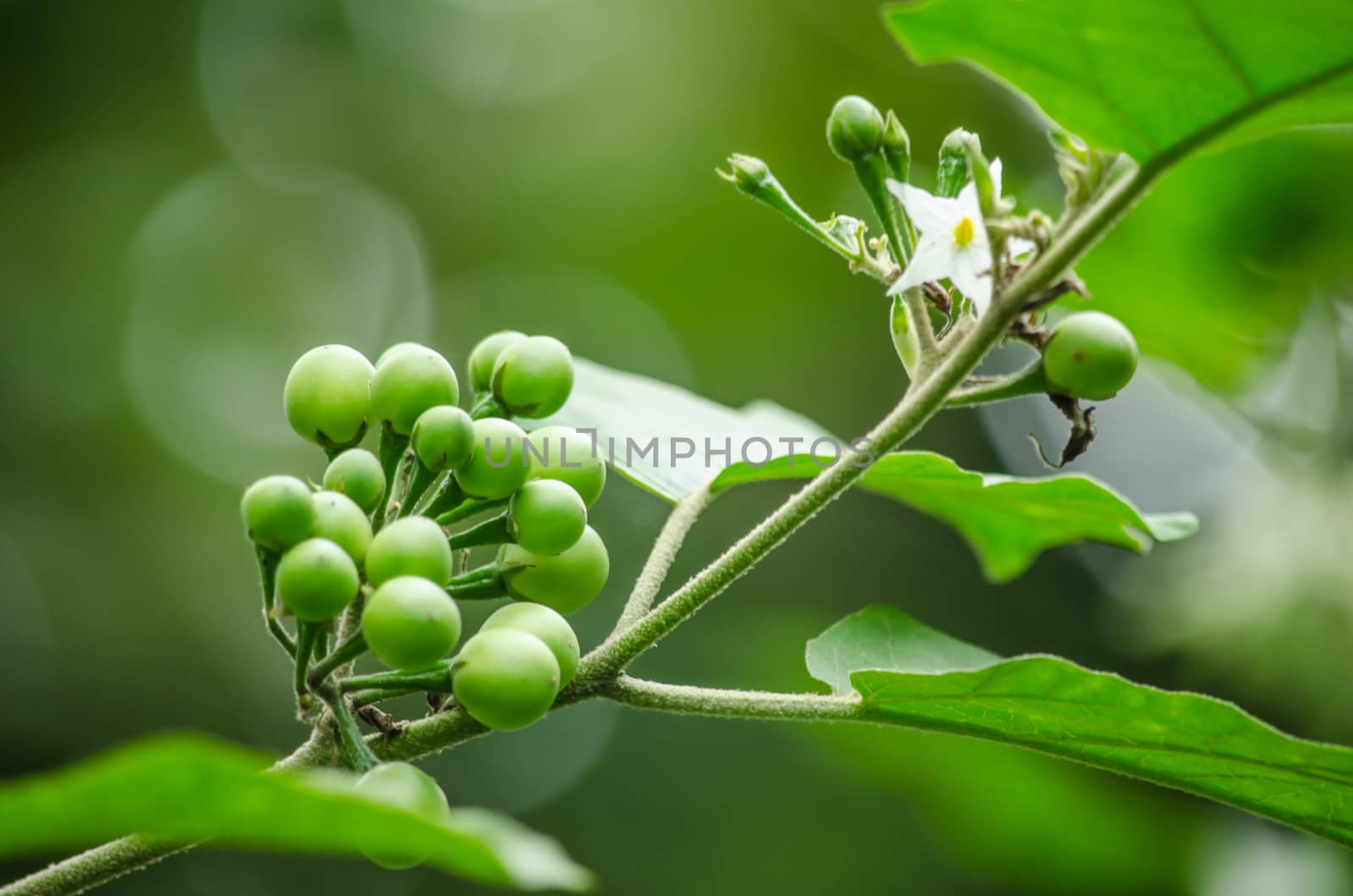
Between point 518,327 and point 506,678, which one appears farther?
point 518,327

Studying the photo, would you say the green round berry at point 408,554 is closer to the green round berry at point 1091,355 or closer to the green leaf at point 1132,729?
the green leaf at point 1132,729

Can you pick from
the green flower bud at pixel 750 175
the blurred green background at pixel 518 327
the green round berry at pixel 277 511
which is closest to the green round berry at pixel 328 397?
the green round berry at pixel 277 511

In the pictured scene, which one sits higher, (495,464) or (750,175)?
(750,175)

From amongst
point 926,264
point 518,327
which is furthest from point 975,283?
point 518,327

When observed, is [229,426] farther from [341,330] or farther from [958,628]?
[958,628]

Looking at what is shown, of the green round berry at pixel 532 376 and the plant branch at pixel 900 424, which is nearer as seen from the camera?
the plant branch at pixel 900 424

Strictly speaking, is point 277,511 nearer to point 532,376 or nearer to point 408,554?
point 408,554
